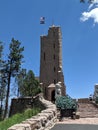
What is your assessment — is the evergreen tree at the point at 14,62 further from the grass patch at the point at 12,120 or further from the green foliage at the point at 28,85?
the grass patch at the point at 12,120

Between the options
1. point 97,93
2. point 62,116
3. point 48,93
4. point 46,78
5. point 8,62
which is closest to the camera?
point 62,116

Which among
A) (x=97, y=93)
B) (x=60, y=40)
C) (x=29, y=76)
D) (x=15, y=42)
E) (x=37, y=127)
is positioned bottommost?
(x=37, y=127)

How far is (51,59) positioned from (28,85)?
13384 millimetres

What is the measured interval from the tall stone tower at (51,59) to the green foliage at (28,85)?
6.54 meters

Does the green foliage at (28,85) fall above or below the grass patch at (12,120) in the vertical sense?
above

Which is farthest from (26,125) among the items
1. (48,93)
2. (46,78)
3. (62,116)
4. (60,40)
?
(60,40)

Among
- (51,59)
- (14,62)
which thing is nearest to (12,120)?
(14,62)

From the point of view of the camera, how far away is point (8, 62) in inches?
1828

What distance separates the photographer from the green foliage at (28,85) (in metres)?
55.5

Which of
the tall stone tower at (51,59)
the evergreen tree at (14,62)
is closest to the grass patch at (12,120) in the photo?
the evergreen tree at (14,62)

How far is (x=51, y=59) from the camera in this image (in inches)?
2675

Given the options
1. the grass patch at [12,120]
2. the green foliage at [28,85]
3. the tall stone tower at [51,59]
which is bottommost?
the grass patch at [12,120]

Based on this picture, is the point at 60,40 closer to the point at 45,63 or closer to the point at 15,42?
the point at 45,63

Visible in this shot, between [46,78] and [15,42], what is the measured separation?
19.2 meters
